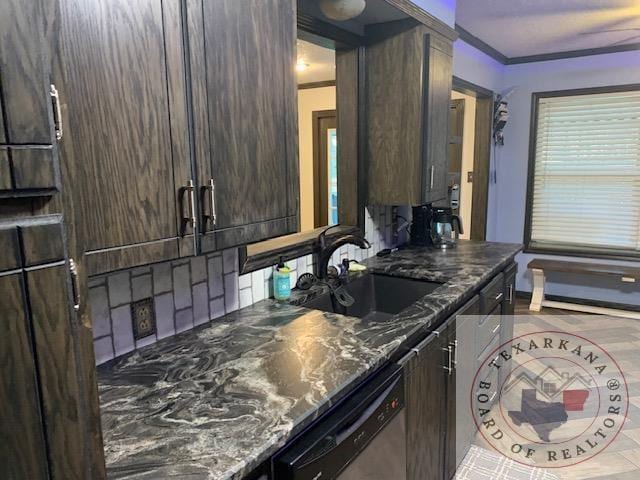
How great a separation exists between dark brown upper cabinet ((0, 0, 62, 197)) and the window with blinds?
16.3ft

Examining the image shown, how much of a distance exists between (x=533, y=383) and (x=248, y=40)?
302cm

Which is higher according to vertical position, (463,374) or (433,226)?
(433,226)

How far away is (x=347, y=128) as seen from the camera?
8.52 feet

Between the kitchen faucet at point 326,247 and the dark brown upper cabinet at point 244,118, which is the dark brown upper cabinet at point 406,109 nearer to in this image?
the kitchen faucet at point 326,247

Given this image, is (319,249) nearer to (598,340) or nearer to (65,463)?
(65,463)

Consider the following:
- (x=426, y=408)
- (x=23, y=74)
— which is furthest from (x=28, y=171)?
(x=426, y=408)

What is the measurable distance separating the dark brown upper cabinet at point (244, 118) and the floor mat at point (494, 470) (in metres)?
1.71

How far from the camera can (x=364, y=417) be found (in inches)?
49.7

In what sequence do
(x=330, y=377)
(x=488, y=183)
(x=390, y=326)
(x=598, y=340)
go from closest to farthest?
(x=330, y=377), (x=390, y=326), (x=598, y=340), (x=488, y=183)

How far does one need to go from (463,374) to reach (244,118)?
1622 mm

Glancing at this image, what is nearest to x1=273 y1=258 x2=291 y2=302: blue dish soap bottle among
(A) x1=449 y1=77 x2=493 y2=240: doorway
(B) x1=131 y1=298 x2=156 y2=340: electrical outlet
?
(B) x1=131 y1=298 x2=156 y2=340: electrical outlet

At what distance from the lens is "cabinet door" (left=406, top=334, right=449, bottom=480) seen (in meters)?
1.65

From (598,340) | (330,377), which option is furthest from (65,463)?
(598,340)

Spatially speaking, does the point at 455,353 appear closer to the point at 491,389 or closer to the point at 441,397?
the point at 441,397
